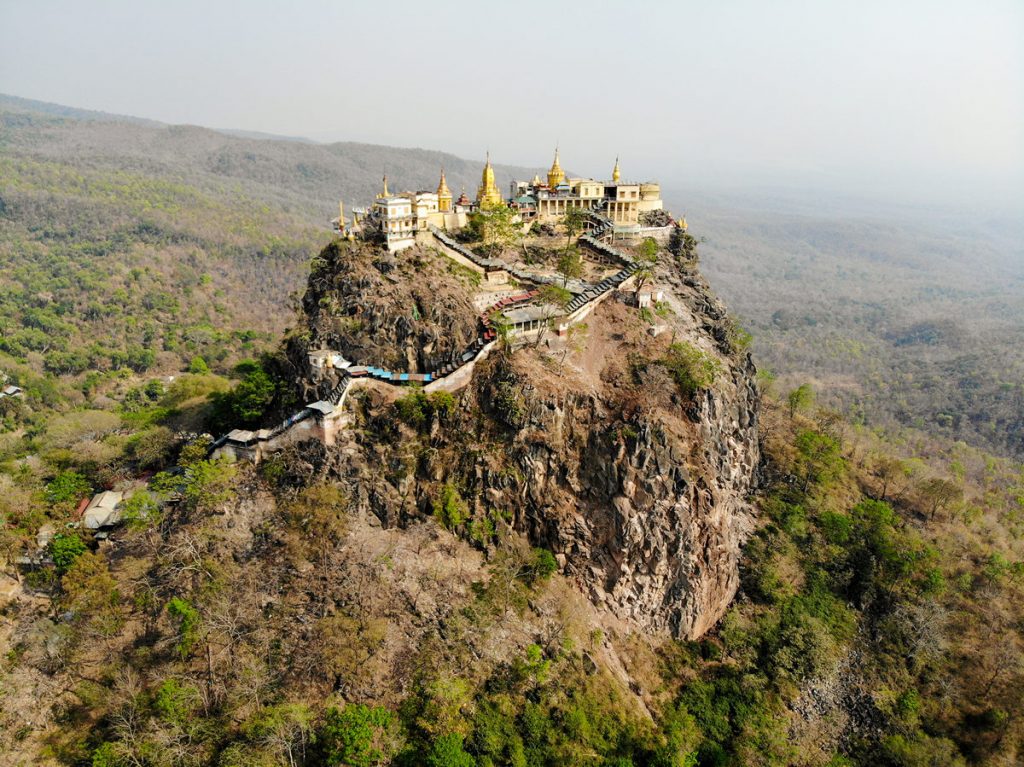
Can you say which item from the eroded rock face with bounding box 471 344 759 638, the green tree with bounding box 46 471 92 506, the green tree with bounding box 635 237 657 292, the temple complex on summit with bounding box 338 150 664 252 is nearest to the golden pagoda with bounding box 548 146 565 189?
the temple complex on summit with bounding box 338 150 664 252

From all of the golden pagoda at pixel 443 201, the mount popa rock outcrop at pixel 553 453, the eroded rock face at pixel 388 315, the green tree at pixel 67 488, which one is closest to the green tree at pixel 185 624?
the mount popa rock outcrop at pixel 553 453

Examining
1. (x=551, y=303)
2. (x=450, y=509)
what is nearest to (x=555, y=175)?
(x=551, y=303)

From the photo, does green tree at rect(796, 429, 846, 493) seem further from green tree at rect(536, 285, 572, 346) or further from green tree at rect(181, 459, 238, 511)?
green tree at rect(181, 459, 238, 511)

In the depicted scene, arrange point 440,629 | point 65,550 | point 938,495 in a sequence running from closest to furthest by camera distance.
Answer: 1. point 440,629
2. point 65,550
3. point 938,495

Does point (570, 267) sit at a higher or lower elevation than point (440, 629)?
higher

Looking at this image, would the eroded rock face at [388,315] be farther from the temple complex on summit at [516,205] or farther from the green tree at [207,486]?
the green tree at [207,486]

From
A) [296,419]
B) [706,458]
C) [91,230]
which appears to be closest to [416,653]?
[296,419]

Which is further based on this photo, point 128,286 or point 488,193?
point 128,286

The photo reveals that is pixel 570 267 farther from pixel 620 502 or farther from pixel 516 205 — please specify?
pixel 620 502
